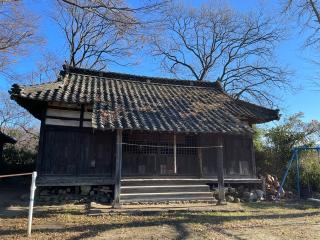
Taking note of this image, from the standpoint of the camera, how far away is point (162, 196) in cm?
1218

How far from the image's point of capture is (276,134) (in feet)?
63.0

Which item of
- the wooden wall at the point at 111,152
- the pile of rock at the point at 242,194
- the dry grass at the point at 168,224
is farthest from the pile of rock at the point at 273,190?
the dry grass at the point at 168,224

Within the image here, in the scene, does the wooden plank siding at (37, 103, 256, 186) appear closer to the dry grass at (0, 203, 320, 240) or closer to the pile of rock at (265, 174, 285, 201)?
the pile of rock at (265, 174, 285, 201)

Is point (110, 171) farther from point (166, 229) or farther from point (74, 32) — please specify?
point (74, 32)

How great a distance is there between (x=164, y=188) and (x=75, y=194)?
11.3 feet

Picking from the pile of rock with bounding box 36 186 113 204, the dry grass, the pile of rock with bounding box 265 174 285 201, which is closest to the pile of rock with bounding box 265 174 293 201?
the pile of rock with bounding box 265 174 285 201

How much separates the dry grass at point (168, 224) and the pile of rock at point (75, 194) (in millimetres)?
806

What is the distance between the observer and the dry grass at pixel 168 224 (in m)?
7.79

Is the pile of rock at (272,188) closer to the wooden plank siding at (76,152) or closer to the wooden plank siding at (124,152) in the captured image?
the wooden plank siding at (124,152)

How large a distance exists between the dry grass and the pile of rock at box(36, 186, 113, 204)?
806 millimetres

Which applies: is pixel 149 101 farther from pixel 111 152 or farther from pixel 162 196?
pixel 162 196

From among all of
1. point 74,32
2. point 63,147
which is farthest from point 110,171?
point 74,32

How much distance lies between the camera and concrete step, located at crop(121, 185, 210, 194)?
39.5ft

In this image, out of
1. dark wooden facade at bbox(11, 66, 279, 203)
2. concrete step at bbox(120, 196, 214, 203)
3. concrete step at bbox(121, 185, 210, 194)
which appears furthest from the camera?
dark wooden facade at bbox(11, 66, 279, 203)
